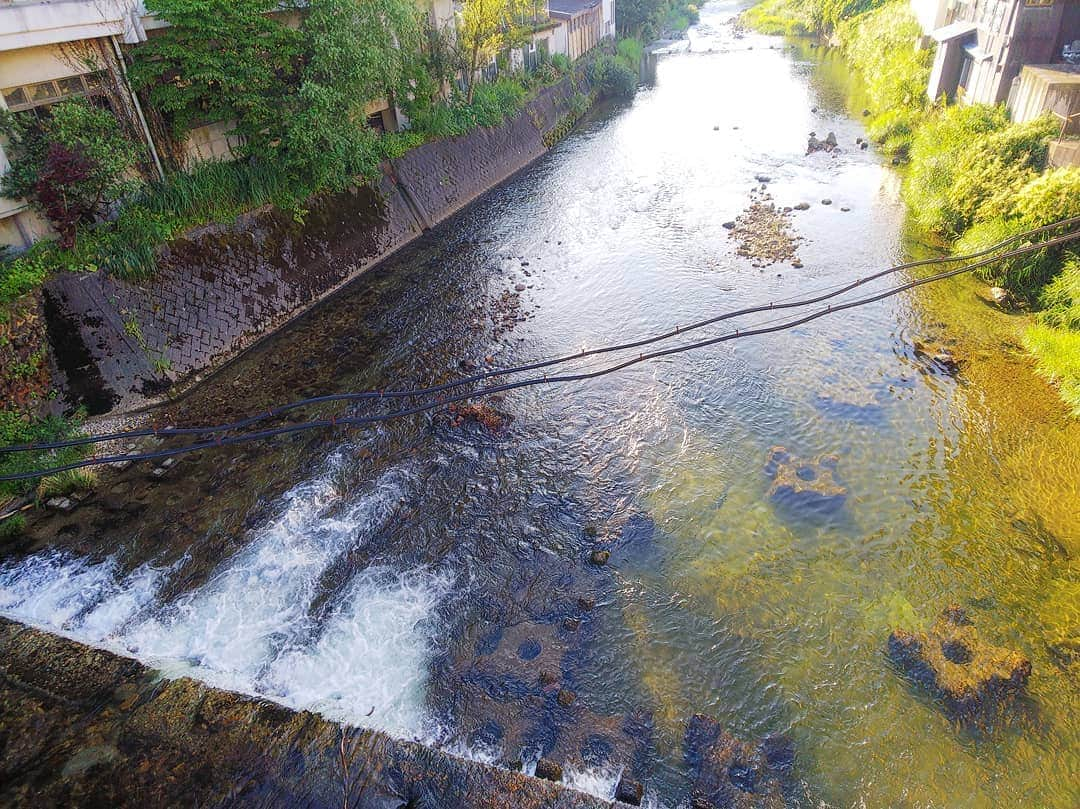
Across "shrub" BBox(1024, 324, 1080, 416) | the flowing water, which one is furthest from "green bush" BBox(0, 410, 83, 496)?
"shrub" BBox(1024, 324, 1080, 416)

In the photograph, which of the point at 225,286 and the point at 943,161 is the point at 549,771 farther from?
the point at 943,161

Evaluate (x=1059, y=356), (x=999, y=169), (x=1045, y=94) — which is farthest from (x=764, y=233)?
(x=1059, y=356)

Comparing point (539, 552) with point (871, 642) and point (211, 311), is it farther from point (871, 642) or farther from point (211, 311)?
point (211, 311)

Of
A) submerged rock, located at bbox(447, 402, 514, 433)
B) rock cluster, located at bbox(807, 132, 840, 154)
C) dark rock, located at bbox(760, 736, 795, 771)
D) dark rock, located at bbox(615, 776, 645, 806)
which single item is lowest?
dark rock, located at bbox(760, 736, 795, 771)

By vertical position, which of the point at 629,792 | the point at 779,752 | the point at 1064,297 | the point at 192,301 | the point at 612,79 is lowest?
the point at 779,752

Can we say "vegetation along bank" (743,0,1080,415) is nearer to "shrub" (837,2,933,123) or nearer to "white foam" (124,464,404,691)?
"shrub" (837,2,933,123)

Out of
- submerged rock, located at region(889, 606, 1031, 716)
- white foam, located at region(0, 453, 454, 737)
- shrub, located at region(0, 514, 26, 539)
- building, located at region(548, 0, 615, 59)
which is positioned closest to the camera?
submerged rock, located at region(889, 606, 1031, 716)

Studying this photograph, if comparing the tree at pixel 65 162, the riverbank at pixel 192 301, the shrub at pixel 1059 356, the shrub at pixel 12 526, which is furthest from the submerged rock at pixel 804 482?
the tree at pixel 65 162
